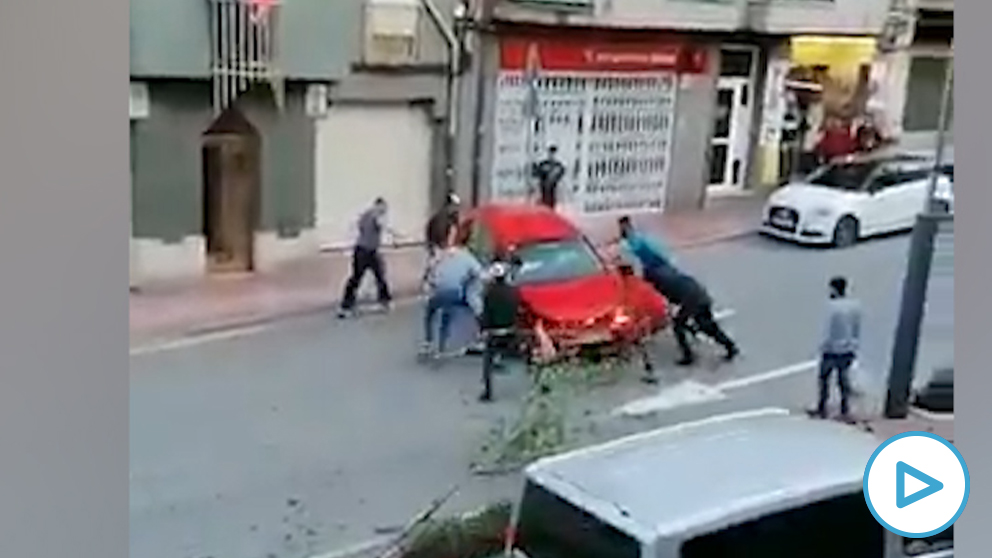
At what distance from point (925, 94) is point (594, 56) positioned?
44 cm

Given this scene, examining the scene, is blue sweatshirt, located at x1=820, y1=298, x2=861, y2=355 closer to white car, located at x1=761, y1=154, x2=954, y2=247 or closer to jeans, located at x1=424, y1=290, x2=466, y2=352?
white car, located at x1=761, y1=154, x2=954, y2=247

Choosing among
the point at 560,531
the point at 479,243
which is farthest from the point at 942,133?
the point at 560,531

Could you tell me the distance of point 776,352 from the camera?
2166mm

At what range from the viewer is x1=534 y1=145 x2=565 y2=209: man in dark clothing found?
212 centimetres

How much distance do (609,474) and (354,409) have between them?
1.17 ft

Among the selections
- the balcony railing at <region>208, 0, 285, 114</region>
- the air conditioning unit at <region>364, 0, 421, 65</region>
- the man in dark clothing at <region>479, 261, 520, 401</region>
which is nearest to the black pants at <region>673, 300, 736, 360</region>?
the man in dark clothing at <region>479, 261, 520, 401</region>

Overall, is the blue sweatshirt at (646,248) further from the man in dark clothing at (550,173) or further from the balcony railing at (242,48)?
the balcony railing at (242,48)

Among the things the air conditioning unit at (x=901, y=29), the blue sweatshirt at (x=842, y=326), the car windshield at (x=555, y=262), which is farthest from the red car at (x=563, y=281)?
the air conditioning unit at (x=901, y=29)

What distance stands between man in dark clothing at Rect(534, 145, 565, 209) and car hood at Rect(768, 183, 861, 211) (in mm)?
299

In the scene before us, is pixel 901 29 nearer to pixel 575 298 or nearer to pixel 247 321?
pixel 575 298

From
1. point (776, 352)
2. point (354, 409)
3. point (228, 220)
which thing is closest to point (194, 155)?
point (228, 220)

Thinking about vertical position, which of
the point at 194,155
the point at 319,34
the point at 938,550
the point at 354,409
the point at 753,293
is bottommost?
the point at 938,550

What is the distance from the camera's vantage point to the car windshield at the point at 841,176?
2.16m

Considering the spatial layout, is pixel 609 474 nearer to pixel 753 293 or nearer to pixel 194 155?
pixel 753 293
